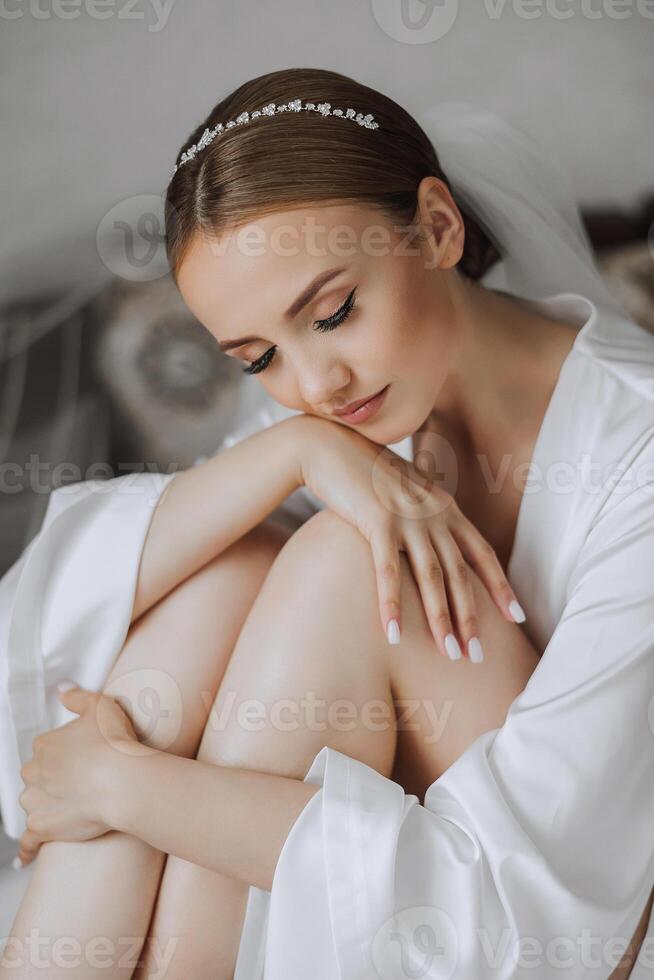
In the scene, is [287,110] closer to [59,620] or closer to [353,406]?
[353,406]

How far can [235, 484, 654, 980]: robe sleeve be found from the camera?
0.68 m

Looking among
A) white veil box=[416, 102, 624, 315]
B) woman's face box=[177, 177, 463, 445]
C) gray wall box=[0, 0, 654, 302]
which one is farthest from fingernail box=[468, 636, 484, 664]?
gray wall box=[0, 0, 654, 302]

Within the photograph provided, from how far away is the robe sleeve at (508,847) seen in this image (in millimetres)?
680

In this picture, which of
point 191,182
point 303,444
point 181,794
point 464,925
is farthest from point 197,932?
point 191,182

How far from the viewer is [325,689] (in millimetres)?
811

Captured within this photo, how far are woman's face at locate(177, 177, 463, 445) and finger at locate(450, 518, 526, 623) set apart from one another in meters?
0.14

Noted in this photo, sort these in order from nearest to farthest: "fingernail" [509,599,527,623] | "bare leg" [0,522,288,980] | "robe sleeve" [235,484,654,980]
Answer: "robe sleeve" [235,484,654,980], "bare leg" [0,522,288,980], "fingernail" [509,599,527,623]

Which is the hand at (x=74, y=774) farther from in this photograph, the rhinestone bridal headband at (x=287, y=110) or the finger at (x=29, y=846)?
the rhinestone bridal headband at (x=287, y=110)

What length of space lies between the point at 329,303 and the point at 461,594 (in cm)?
31

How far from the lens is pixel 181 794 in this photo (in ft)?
2.52

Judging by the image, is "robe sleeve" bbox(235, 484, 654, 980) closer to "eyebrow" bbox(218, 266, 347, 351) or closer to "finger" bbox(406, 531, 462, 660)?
"finger" bbox(406, 531, 462, 660)

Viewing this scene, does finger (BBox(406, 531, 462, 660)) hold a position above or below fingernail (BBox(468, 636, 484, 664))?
above

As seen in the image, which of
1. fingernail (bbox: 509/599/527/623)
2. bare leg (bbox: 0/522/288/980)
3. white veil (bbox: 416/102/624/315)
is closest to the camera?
bare leg (bbox: 0/522/288/980)

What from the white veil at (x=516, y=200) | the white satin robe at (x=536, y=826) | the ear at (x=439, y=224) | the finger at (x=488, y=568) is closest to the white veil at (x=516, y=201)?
the white veil at (x=516, y=200)
